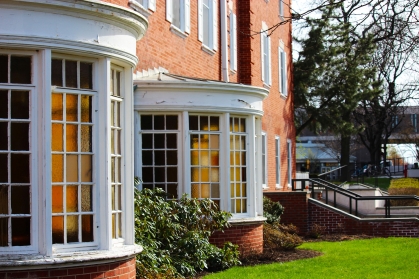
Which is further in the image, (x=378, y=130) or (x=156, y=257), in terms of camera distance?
(x=378, y=130)

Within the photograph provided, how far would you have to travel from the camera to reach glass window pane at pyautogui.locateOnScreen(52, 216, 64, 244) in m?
8.68

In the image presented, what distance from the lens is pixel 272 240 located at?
687 inches

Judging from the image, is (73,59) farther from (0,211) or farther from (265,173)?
(265,173)

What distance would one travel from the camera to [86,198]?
29.4ft

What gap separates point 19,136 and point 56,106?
57cm

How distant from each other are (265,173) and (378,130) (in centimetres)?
3128

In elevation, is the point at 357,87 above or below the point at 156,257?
above

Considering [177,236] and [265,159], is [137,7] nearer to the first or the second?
[177,236]

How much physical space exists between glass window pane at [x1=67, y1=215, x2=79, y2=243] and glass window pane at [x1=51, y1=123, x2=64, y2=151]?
77 centimetres

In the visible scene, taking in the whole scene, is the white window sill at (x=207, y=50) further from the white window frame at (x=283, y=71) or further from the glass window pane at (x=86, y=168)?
the glass window pane at (x=86, y=168)

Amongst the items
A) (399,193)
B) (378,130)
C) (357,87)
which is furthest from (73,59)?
(378,130)

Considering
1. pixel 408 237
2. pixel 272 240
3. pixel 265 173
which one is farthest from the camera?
pixel 265 173

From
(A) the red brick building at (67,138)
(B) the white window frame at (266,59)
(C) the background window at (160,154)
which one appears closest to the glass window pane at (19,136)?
(A) the red brick building at (67,138)

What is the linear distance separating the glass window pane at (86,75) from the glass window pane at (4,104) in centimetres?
90
